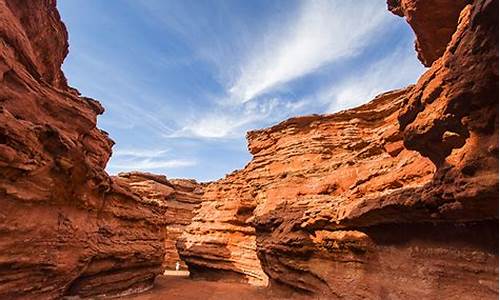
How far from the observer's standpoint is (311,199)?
15.0 m

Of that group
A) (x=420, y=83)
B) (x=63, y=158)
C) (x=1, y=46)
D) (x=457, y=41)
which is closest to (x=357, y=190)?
(x=420, y=83)

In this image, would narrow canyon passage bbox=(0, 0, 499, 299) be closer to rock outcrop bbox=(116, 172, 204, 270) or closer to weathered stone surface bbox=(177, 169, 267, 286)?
weathered stone surface bbox=(177, 169, 267, 286)

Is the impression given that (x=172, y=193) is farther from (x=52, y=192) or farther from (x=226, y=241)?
(x=52, y=192)

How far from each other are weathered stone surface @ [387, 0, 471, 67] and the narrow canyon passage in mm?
42

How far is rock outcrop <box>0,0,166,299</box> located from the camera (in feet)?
28.6

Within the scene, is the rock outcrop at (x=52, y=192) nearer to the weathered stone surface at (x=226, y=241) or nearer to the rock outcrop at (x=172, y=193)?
the weathered stone surface at (x=226, y=241)

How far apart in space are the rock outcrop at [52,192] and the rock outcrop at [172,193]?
24.3m

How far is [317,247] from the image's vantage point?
12.4 m

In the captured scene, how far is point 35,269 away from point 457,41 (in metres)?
13.5

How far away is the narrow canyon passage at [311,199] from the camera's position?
581cm

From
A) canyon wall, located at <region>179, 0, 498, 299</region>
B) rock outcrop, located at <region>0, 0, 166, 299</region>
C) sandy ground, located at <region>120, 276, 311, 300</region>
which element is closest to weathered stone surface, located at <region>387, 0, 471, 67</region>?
canyon wall, located at <region>179, 0, 498, 299</region>

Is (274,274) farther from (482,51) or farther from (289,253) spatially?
(482,51)

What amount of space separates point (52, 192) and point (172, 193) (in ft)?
118

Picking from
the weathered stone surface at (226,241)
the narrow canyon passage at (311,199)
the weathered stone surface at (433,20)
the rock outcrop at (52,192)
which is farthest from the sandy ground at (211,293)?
the weathered stone surface at (433,20)
